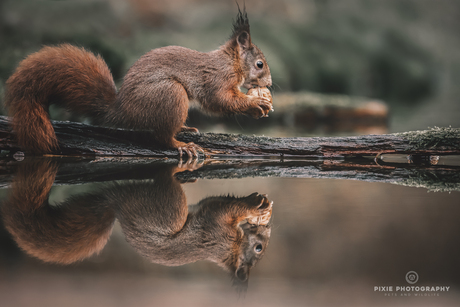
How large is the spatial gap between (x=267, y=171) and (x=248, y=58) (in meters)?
0.90

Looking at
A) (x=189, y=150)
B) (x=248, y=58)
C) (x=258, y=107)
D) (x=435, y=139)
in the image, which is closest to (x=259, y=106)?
(x=258, y=107)

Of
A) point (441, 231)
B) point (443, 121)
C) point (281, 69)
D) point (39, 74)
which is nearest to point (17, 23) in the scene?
point (39, 74)

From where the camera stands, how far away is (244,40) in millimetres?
2230

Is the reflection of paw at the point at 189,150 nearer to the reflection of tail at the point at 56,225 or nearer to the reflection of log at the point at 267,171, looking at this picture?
the reflection of log at the point at 267,171

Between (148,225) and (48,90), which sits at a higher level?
(48,90)

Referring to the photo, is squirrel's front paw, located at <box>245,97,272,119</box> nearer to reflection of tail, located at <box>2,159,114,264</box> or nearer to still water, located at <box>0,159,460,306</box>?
still water, located at <box>0,159,460,306</box>

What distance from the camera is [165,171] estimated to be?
64.7 inches

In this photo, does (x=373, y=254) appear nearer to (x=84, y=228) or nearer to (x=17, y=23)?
(x=84, y=228)

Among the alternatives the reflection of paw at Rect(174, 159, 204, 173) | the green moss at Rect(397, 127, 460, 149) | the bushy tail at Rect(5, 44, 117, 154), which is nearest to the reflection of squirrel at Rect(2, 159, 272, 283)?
the reflection of paw at Rect(174, 159, 204, 173)

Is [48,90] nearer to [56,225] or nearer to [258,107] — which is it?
[258,107]

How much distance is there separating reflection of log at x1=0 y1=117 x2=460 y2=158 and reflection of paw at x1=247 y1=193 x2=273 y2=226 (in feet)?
3.29

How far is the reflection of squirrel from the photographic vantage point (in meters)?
0.76

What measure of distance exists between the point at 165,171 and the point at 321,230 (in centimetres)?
95

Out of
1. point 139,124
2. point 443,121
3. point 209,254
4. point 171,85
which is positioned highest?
point 443,121
